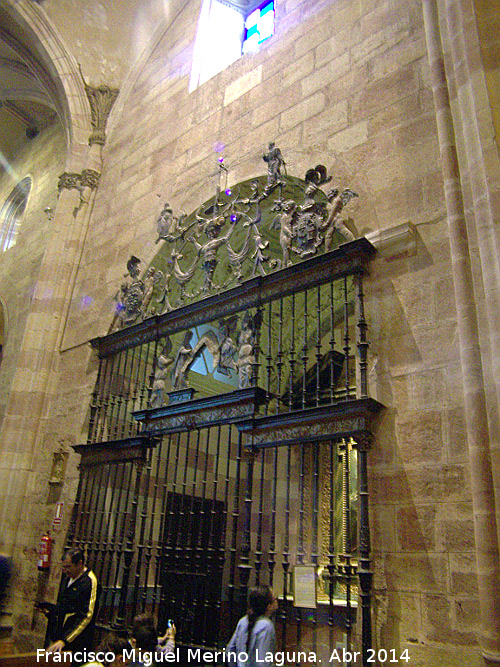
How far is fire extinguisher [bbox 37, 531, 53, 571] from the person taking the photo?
5.79 m

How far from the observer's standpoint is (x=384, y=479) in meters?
3.56

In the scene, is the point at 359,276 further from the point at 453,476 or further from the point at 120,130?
the point at 120,130

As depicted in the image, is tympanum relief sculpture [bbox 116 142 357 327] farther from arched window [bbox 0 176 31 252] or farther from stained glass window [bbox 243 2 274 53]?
arched window [bbox 0 176 31 252]

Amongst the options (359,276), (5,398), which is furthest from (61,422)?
(359,276)

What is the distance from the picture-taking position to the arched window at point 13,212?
1228cm

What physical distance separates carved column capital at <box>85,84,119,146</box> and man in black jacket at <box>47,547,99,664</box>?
6507mm

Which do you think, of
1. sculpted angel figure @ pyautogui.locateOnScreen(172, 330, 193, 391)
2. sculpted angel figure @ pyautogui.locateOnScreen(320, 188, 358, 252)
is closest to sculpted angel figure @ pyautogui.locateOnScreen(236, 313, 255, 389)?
sculpted angel figure @ pyautogui.locateOnScreen(172, 330, 193, 391)

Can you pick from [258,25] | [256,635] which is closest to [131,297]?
[256,635]

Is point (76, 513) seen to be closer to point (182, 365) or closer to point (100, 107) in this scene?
point (182, 365)

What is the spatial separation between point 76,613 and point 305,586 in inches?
62.7

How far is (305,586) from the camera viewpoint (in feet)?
12.1

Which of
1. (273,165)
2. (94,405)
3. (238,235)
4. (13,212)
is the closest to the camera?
(273,165)

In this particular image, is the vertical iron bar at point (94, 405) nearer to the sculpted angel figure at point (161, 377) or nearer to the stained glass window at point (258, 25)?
the sculpted angel figure at point (161, 377)

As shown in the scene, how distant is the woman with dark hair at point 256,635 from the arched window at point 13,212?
35.7 ft
